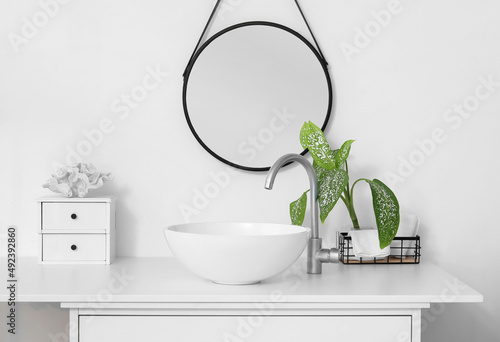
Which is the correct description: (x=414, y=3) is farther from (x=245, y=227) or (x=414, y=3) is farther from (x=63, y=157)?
(x=63, y=157)

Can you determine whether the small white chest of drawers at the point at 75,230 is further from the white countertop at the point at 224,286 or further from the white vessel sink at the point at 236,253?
the white vessel sink at the point at 236,253

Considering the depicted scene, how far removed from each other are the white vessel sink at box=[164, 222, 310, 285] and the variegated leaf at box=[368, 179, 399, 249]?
10.8 inches

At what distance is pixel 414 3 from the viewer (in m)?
1.85

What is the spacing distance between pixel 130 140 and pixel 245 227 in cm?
51

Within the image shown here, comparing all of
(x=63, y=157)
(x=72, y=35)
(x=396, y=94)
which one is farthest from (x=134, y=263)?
(x=396, y=94)

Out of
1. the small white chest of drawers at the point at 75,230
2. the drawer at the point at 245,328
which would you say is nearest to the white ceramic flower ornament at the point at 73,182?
the small white chest of drawers at the point at 75,230

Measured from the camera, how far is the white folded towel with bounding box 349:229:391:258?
167 centimetres

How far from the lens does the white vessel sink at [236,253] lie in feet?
4.38

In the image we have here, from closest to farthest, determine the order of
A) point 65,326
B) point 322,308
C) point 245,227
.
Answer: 1. point 322,308
2. point 245,227
3. point 65,326

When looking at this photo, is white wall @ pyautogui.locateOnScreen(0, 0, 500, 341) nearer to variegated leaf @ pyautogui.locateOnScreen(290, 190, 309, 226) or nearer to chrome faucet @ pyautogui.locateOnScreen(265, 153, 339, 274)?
variegated leaf @ pyautogui.locateOnScreen(290, 190, 309, 226)

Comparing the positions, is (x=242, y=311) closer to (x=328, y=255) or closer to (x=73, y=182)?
(x=328, y=255)

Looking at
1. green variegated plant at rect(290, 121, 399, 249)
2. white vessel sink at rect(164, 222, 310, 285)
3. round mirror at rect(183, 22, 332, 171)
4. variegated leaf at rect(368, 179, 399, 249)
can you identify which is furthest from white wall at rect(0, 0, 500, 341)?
white vessel sink at rect(164, 222, 310, 285)

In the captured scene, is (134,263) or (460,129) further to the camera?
(460,129)

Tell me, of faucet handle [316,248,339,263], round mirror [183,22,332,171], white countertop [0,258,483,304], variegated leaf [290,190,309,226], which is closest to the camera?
white countertop [0,258,483,304]
